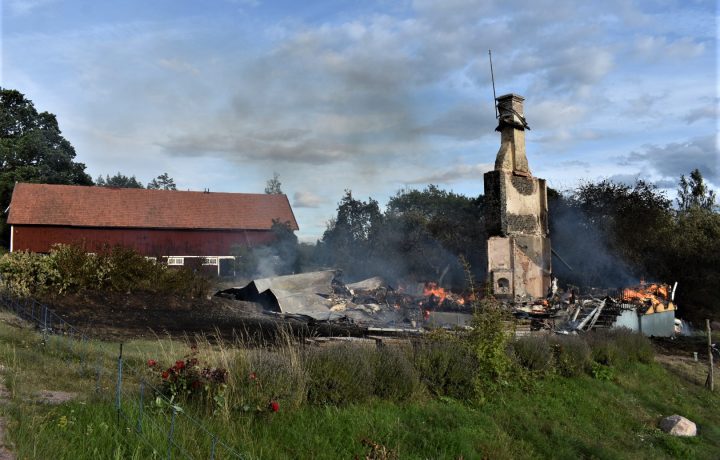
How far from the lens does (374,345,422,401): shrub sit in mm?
7879

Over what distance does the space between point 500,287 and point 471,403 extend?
10619 millimetres

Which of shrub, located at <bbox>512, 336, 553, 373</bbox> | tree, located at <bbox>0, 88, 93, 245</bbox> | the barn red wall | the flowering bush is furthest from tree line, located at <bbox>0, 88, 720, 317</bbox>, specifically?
tree, located at <bbox>0, 88, 93, 245</bbox>

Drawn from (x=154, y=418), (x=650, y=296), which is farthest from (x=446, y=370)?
(x=650, y=296)

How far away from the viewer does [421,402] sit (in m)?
8.02

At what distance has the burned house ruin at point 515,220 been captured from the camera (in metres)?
18.6

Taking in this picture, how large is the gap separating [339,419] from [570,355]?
6.80 metres

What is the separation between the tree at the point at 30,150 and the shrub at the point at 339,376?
43.5 m

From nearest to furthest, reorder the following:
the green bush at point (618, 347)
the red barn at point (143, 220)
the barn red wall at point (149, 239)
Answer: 1. the green bush at point (618, 347)
2. the barn red wall at point (149, 239)
3. the red barn at point (143, 220)

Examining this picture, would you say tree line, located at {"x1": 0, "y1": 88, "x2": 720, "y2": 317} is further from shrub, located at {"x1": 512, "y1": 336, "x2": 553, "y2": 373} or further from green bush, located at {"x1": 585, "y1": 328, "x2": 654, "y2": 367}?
shrub, located at {"x1": 512, "y1": 336, "x2": 553, "y2": 373}

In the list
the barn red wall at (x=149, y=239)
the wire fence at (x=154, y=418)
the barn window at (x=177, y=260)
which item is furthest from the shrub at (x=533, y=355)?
the barn window at (x=177, y=260)

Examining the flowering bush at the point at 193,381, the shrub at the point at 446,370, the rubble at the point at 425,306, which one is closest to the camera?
the flowering bush at the point at 193,381

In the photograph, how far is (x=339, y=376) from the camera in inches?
291

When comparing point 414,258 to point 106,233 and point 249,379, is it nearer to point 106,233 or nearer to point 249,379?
point 249,379

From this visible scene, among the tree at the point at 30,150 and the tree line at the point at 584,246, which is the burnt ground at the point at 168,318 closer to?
the tree line at the point at 584,246
